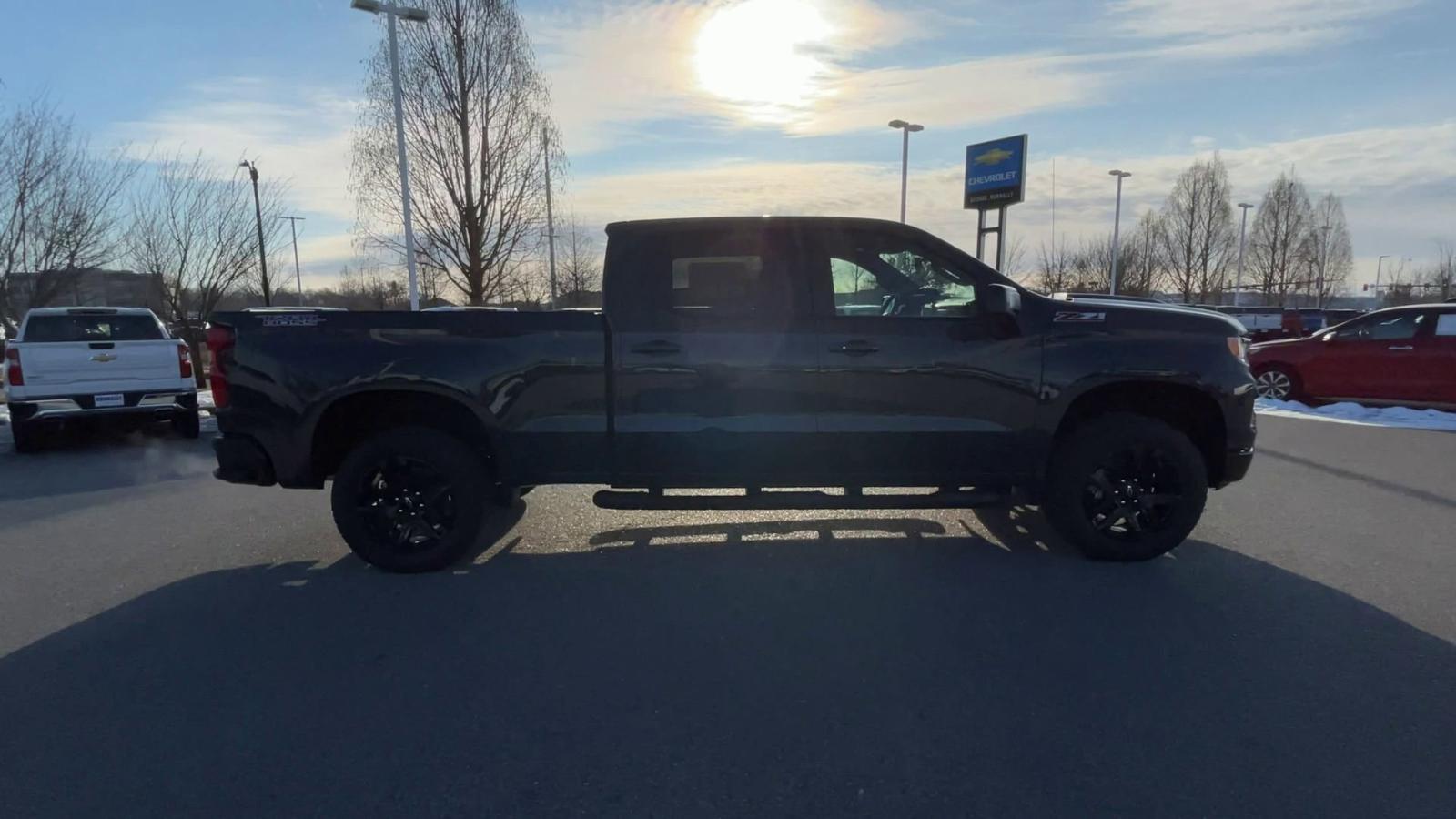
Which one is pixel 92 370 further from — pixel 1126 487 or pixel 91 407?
pixel 1126 487

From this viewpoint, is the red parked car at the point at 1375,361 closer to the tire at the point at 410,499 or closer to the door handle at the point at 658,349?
the door handle at the point at 658,349

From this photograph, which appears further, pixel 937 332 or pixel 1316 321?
pixel 1316 321

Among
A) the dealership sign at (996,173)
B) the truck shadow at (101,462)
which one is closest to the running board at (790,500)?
the truck shadow at (101,462)

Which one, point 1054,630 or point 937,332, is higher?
point 937,332

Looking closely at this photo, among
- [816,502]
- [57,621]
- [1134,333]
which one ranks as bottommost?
[57,621]

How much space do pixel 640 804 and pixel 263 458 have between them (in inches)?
138

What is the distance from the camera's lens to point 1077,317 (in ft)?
15.5

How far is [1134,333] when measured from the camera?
4.74 metres

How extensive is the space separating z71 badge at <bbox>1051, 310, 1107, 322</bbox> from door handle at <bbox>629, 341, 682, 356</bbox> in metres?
2.21

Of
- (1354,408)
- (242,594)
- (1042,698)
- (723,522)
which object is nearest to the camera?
(1042,698)

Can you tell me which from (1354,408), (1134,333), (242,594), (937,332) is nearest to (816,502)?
(937,332)

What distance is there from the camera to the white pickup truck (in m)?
9.05

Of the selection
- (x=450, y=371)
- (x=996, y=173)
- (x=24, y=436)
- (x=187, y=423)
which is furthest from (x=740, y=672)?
(x=996, y=173)

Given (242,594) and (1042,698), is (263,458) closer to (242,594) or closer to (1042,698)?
(242,594)
